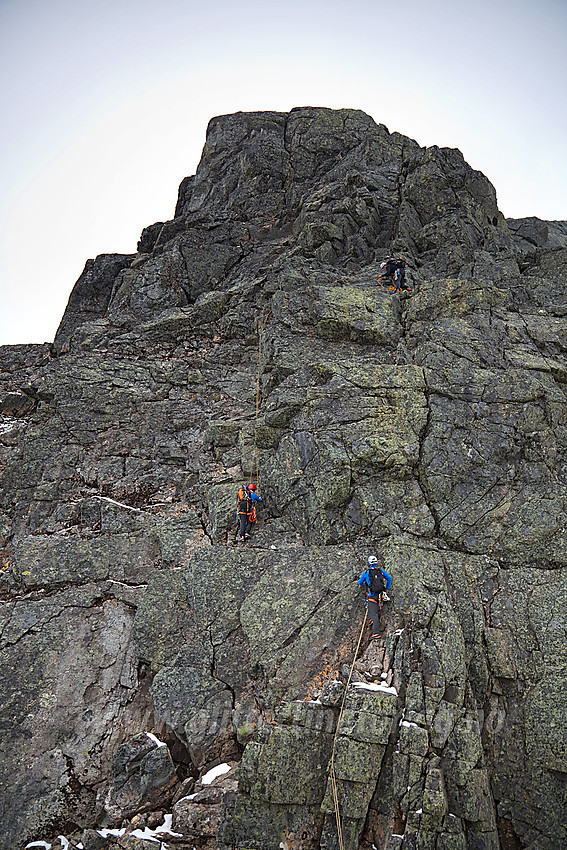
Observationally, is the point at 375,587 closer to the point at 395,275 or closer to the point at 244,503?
the point at 244,503

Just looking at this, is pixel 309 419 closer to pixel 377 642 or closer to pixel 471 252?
pixel 377 642

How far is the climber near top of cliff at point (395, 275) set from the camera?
846 inches

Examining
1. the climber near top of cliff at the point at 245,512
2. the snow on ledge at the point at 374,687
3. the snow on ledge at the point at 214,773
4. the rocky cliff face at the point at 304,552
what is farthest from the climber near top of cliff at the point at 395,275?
the snow on ledge at the point at 214,773

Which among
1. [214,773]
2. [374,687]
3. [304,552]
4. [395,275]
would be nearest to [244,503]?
[304,552]

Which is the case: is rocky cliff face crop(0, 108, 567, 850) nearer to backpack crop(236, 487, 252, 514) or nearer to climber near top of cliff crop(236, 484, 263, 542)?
climber near top of cliff crop(236, 484, 263, 542)

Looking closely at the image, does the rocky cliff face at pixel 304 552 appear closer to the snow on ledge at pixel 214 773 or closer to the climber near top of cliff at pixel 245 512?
the snow on ledge at pixel 214 773

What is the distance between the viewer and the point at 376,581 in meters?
12.0

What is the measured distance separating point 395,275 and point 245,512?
43.7 ft

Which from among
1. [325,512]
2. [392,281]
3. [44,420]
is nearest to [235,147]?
[392,281]

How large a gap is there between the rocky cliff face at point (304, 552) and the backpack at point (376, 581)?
657 mm

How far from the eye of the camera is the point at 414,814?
9.64 m

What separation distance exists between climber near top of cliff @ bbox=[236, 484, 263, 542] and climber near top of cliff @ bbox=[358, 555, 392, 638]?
4112 millimetres

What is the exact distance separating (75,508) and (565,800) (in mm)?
15991

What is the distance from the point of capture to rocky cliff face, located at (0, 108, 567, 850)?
408 inches
